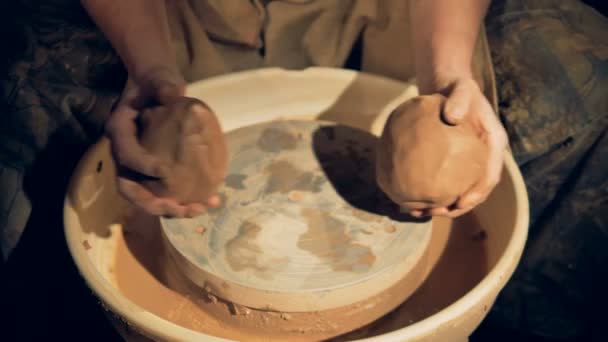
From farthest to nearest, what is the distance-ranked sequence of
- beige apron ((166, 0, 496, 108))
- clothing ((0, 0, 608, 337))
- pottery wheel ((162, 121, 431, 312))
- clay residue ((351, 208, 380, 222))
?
1. beige apron ((166, 0, 496, 108))
2. clothing ((0, 0, 608, 337))
3. clay residue ((351, 208, 380, 222))
4. pottery wheel ((162, 121, 431, 312))

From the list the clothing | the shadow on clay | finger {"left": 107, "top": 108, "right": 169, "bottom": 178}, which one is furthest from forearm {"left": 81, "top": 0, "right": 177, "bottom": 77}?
the shadow on clay

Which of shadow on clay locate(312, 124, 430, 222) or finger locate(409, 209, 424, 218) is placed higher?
finger locate(409, 209, 424, 218)

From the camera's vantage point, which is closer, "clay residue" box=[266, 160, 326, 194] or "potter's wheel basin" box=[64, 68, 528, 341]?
"potter's wheel basin" box=[64, 68, 528, 341]

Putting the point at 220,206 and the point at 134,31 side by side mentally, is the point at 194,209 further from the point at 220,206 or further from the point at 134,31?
the point at 134,31

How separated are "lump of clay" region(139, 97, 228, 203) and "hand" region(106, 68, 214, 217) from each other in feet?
0.05

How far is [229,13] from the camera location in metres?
1.30

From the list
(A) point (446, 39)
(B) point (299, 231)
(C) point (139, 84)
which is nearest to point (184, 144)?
(C) point (139, 84)

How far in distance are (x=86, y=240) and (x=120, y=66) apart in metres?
0.39

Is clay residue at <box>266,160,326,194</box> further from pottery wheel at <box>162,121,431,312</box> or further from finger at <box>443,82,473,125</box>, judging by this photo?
finger at <box>443,82,473,125</box>

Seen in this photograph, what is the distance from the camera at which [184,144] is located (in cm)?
86

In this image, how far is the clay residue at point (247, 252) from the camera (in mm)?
991

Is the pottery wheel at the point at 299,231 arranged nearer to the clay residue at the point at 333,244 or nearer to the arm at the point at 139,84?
the clay residue at the point at 333,244

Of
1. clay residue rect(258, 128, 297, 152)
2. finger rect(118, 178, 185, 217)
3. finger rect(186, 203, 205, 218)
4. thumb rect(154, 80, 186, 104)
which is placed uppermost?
thumb rect(154, 80, 186, 104)

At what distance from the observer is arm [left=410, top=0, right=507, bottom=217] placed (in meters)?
0.95
